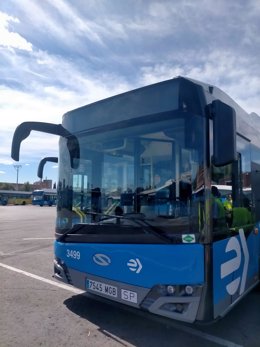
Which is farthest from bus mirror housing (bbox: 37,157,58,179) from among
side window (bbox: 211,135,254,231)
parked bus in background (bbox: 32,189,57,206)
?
parked bus in background (bbox: 32,189,57,206)

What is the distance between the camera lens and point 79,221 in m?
4.51

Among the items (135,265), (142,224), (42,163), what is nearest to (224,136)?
(142,224)

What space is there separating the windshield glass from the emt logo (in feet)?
2.60

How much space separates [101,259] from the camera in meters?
4.13

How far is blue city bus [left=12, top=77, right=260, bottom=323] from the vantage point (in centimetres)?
355

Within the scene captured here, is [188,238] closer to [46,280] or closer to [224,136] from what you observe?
[224,136]

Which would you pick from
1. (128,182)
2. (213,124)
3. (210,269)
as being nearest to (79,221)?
(128,182)

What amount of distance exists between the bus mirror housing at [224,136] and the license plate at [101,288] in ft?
6.57

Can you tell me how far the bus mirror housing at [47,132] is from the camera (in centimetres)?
464

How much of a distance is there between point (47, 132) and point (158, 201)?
2.16m

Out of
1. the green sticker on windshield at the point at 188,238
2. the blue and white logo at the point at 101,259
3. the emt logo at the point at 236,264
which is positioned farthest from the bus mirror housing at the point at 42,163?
the emt logo at the point at 236,264

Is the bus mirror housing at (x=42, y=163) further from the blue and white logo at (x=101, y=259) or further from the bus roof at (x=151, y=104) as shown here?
the blue and white logo at (x=101, y=259)

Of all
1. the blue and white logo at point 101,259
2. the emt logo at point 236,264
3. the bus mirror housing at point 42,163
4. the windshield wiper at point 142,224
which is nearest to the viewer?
the windshield wiper at point 142,224

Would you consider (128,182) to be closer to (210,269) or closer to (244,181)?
(210,269)
